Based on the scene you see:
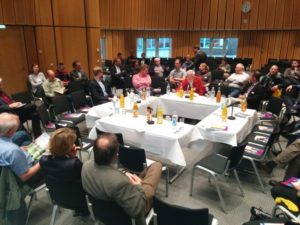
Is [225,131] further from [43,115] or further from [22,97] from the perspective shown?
[22,97]

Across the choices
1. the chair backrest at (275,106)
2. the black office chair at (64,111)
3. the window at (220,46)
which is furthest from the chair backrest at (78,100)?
the window at (220,46)

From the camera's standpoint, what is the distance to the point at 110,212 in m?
1.98

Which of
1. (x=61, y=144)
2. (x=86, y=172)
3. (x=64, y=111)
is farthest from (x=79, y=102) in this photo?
(x=86, y=172)

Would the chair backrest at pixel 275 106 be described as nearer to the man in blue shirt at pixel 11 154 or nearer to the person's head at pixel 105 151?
the person's head at pixel 105 151

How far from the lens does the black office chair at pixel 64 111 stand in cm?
470

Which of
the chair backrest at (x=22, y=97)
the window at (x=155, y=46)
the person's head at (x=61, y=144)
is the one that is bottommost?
the chair backrest at (x=22, y=97)

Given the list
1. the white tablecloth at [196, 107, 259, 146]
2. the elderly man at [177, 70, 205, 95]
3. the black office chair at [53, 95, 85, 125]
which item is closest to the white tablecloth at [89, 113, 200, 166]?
the white tablecloth at [196, 107, 259, 146]

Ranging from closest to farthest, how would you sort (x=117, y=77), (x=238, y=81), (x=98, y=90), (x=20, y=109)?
(x=20, y=109) < (x=98, y=90) < (x=238, y=81) < (x=117, y=77)

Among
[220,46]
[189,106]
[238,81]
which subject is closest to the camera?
[189,106]

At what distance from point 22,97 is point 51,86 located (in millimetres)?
903

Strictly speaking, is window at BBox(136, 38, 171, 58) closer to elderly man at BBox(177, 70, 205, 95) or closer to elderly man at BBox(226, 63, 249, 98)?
elderly man at BBox(226, 63, 249, 98)

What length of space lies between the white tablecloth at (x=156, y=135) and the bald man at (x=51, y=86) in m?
2.67

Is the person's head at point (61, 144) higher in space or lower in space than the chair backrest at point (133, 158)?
higher

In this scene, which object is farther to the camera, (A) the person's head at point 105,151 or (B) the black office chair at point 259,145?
(B) the black office chair at point 259,145
